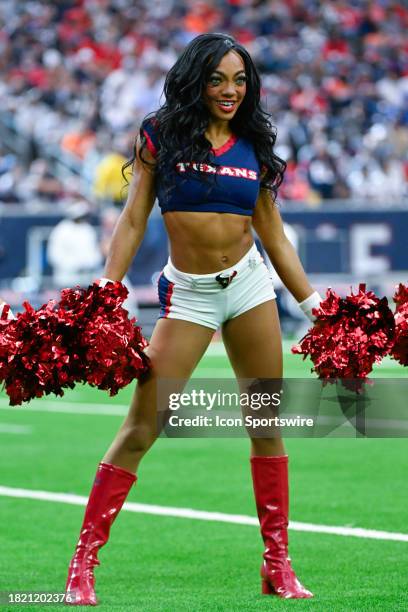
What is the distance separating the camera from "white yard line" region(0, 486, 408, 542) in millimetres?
6398

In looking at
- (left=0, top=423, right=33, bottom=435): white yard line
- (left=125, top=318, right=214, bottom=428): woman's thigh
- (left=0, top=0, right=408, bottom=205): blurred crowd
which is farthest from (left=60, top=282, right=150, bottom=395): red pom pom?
(left=0, top=0, right=408, bottom=205): blurred crowd

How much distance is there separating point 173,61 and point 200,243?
18263 millimetres

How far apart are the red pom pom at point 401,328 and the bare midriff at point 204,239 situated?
0.61 m

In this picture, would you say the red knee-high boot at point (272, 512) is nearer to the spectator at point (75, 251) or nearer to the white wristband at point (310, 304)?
the white wristband at point (310, 304)

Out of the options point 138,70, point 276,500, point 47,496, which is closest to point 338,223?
point 138,70

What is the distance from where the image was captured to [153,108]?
21.6m

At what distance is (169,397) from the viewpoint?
4871 mm

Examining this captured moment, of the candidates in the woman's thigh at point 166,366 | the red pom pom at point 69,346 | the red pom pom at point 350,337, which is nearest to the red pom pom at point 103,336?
the red pom pom at point 69,346

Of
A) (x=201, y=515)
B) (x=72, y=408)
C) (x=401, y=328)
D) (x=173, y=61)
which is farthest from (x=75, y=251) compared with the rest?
(x=401, y=328)

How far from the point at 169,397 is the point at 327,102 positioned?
63.0 ft

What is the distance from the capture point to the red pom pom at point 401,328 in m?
4.87

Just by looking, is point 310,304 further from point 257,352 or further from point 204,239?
point 204,239

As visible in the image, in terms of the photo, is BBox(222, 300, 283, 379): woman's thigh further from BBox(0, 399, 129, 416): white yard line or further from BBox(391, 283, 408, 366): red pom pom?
BBox(0, 399, 129, 416): white yard line

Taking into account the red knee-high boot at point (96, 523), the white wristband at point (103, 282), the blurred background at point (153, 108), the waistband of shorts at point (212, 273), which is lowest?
the red knee-high boot at point (96, 523)
